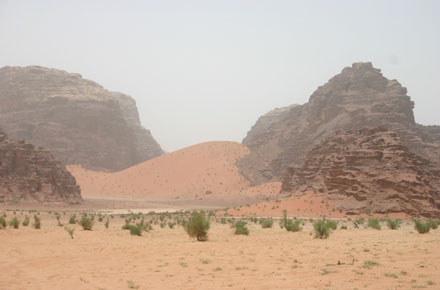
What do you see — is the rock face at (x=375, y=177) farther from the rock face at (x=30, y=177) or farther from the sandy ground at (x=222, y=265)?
the rock face at (x=30, y=177)

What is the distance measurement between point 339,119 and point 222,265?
2277 inches

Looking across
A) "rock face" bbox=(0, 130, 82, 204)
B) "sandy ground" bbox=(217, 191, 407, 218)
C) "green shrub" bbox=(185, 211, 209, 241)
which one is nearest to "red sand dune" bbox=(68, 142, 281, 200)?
"rock face" bbox=(0, 130, 82, 204)

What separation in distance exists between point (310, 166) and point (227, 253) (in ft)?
107

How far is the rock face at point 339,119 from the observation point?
197 feet

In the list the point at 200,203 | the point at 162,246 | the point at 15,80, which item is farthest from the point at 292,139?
the point at 15,80

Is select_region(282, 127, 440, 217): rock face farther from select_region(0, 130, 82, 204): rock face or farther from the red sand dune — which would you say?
select_region(0, 130, 82, 204): rock face

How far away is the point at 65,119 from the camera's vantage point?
95812 mm

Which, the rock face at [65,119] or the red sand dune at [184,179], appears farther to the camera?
the rock face at [65,119]

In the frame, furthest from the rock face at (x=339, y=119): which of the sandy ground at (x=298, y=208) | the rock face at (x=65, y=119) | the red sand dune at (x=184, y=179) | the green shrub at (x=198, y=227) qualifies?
the green shrub at (x=198, y=227)

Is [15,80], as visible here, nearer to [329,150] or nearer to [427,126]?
[329,150]

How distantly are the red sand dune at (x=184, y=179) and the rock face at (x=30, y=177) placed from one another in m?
21.0

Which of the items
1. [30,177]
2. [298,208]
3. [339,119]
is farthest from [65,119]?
[298,208]

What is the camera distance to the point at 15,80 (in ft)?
334

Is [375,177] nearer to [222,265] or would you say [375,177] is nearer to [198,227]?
[198,227]
